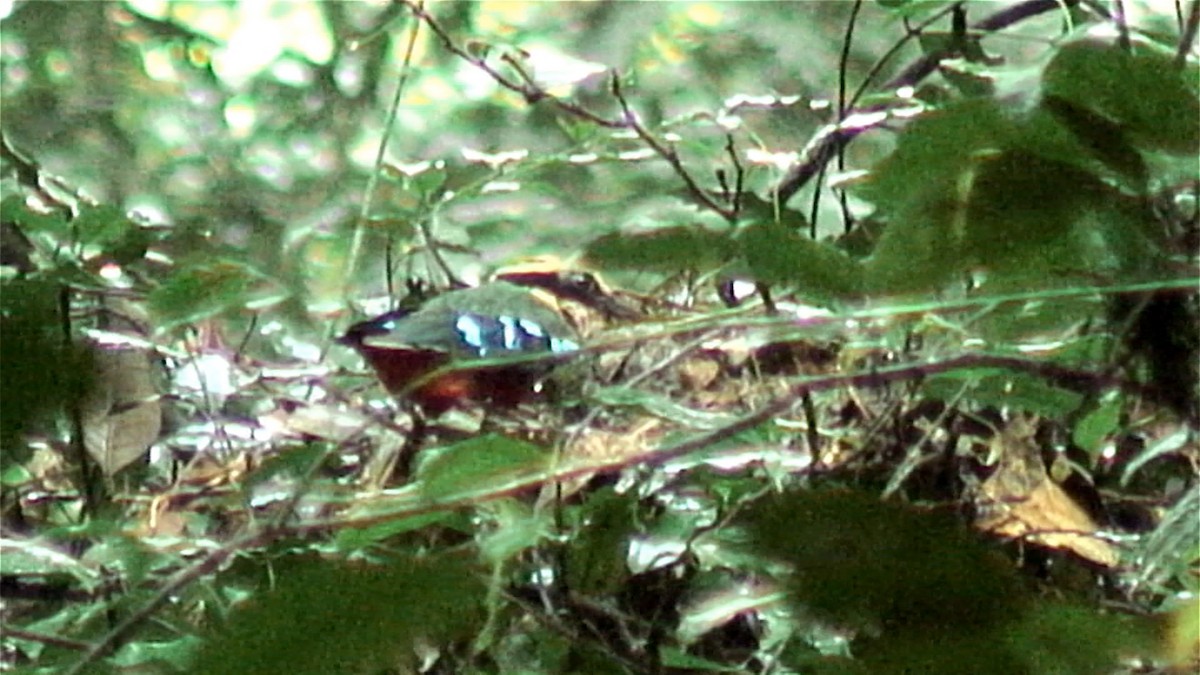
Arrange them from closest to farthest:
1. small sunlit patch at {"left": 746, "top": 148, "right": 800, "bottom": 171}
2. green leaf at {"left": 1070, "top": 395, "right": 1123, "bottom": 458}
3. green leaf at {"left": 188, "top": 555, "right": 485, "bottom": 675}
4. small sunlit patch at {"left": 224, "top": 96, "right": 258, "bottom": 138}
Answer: green leaf at {"left": 188, "top": 555, "right": 485, "bottom": 675}, green leaf at {"left": 1070, "top": 395, "right": 1123, "bottom": 458}, small sunlit patch at {"left": 746, "top": 148, "right": 800, "bottom": 171}, small sunlit patch at {"left": 224, "top": 96, "right": 258, "bottom": 138}

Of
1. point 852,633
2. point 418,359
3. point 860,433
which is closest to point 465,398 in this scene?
point 418,359

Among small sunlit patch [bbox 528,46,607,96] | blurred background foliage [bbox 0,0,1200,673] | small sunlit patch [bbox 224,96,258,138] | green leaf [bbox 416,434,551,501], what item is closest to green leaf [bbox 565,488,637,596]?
blurred background foliage [bbox 0,0,1200,673]

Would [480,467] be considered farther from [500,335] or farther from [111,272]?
[111,272]

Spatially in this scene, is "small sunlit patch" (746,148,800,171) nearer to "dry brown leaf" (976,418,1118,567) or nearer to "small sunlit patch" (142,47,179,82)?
"dry brown leaf" (976,418,1118,567)

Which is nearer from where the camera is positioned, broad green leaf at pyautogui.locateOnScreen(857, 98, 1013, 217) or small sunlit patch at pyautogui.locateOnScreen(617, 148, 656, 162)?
broad green leaf at pyautogui.locateOnScreen(857, 98, 1013, 217)

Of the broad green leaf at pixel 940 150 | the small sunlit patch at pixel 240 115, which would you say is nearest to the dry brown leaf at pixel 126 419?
the small sunlit patch at pixel 240 115

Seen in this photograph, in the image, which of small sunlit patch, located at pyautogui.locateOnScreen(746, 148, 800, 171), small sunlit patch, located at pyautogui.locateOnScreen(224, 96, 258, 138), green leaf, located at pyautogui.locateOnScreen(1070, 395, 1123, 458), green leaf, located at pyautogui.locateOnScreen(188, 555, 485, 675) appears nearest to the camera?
green leaf, located at pyautogui.locateOnScreen(188, 555, 485, 675)

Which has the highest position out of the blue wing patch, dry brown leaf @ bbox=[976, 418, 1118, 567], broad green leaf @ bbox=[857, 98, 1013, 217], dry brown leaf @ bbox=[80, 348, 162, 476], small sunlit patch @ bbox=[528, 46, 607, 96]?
broad green leaf @ bbox=[857, 98, 1013, 217]

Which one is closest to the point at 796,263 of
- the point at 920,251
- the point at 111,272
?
the point at 920,251
